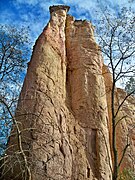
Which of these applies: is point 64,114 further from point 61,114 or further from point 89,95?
point 89,95

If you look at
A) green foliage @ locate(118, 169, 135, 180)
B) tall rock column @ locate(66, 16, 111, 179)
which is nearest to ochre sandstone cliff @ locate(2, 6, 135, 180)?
tall rock column @ locate(66, 16, 111, 179)

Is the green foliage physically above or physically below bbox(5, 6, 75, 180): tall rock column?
below

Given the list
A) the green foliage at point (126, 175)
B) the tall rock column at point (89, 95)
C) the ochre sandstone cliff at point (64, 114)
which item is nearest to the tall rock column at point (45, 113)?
the ochre sandstone cliff at point (64, 114)

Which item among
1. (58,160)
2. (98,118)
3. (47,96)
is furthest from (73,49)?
(58,160)

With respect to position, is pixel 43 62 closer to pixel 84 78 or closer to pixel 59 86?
pixel 59 86

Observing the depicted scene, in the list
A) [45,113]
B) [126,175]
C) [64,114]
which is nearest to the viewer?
[45,113]

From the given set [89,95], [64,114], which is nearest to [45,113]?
[64,114]

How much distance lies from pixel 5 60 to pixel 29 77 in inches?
53.1

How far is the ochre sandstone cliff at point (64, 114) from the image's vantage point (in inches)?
363

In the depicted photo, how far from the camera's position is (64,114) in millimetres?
11648

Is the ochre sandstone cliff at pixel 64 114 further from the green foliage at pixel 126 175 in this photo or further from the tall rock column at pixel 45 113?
the green foliage at pixel 126 175

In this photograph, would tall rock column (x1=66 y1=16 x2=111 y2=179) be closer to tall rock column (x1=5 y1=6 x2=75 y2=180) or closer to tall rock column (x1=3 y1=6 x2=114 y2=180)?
tall rock column (x1=3 y1=6 x2=114 y2=180)

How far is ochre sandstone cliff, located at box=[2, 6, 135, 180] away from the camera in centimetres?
922

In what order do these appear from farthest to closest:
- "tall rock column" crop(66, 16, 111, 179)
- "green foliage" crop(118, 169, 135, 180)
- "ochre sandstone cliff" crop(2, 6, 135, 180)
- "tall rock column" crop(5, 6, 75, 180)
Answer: "green foliage" crop(118, 169, 135, 180) → "tall rock column" crop(66, 16, 111, 179) → "ochre sandstone cliff" crop(2, 6, 135, 180) → "tall rock column" crop(5, 6, 75, 180)
